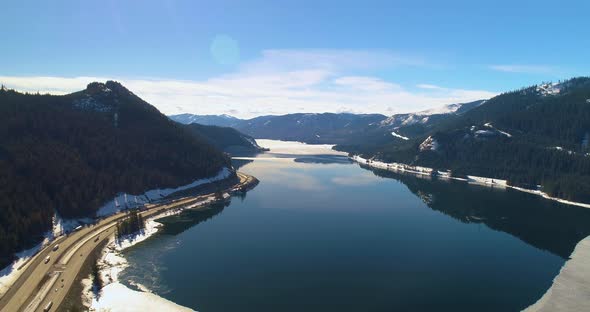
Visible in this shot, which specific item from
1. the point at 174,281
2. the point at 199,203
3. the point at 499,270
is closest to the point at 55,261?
the point at 174,281

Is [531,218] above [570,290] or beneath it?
above

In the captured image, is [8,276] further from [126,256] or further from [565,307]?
[565,307]

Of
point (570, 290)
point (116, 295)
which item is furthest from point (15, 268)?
point (570, 290)

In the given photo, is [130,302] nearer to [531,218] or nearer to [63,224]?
[63,224]

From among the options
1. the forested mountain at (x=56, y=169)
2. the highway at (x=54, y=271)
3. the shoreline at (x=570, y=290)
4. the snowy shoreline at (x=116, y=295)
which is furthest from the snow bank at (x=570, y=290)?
the forested mountain at (x=56, y=169)

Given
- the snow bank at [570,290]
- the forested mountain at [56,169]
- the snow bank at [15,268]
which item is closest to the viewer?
the snow bank at [570,290]

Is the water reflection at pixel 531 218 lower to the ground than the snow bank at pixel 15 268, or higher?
lower

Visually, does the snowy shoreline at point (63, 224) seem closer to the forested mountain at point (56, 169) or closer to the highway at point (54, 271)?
the highway at point (54, 271)
